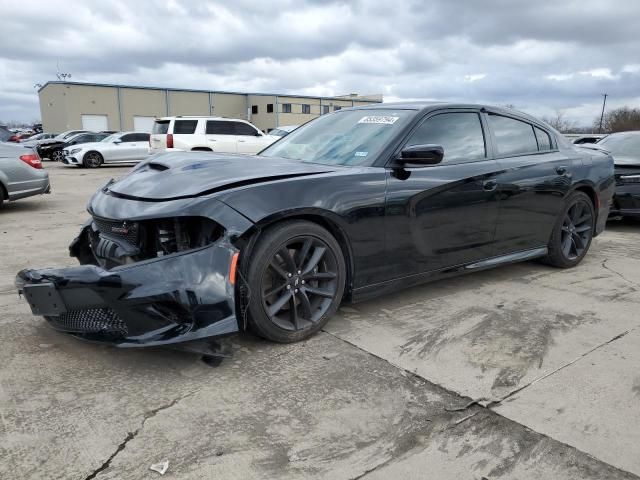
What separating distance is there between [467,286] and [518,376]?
1.73m

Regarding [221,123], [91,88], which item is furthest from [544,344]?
[91,88]

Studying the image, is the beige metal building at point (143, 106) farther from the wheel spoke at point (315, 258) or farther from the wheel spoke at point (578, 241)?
the wheel spoke at point (315, 258)

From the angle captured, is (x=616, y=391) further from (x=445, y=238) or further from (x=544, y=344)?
(x=445, y=238)

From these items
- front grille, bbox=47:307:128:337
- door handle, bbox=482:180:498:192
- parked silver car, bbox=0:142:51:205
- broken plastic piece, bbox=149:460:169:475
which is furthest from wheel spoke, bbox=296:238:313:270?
parked silver car, bbox=0:142:51:205

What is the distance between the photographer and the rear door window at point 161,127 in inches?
634

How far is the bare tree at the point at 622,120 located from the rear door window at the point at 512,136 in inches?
2063

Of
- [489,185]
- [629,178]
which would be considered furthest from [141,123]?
[489,185]

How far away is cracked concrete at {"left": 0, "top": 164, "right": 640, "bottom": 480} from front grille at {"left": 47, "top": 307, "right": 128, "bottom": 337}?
0.26m

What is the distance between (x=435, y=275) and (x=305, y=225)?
1333 millimetres

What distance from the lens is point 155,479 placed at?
2.08 metres

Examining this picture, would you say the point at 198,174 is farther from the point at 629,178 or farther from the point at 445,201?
the point at 629,178

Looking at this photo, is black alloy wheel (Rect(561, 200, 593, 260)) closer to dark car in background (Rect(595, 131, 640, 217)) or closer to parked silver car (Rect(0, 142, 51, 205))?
dark car in background (Rect(595, 131, 640, 217))

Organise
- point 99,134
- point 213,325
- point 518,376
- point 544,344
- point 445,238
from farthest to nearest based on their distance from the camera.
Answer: point 99,134
point 445,238
point 544,344
point 518,376
point 213,325

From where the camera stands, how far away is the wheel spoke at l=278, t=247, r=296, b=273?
3.17 m
